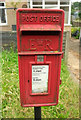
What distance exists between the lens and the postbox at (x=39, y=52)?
1270mm

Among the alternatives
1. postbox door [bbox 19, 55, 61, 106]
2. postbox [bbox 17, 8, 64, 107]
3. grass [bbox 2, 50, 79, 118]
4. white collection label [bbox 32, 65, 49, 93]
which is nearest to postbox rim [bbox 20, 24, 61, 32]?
postbox [bbox 17, 8, 64, 107]

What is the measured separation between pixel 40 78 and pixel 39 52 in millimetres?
310

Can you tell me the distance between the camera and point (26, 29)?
1.21m

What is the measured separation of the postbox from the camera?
50.0 inches

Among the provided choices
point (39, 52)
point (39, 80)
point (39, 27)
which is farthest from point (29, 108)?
point (39, 27)

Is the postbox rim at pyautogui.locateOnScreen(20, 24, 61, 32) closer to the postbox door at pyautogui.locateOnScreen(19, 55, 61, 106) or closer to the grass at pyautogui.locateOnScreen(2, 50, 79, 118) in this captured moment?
the postbox door at pyautogui.locateOnScreen(19, 55, 61, 106)

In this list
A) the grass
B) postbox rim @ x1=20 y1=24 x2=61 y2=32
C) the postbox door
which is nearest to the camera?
postbox rim @ x1=20 y1=24 x2=61 y2=32

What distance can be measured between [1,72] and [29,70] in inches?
81.6

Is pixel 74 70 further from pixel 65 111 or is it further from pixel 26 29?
pixel 26 29

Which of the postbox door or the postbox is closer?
the postbox

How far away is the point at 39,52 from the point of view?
4.36 ft

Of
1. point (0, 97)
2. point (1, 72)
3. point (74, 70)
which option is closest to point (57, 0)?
point (74, 70)

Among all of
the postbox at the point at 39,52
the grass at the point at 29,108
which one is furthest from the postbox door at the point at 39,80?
the grass at the point at 29,108

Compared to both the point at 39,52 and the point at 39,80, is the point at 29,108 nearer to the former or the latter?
the point at 39,80
